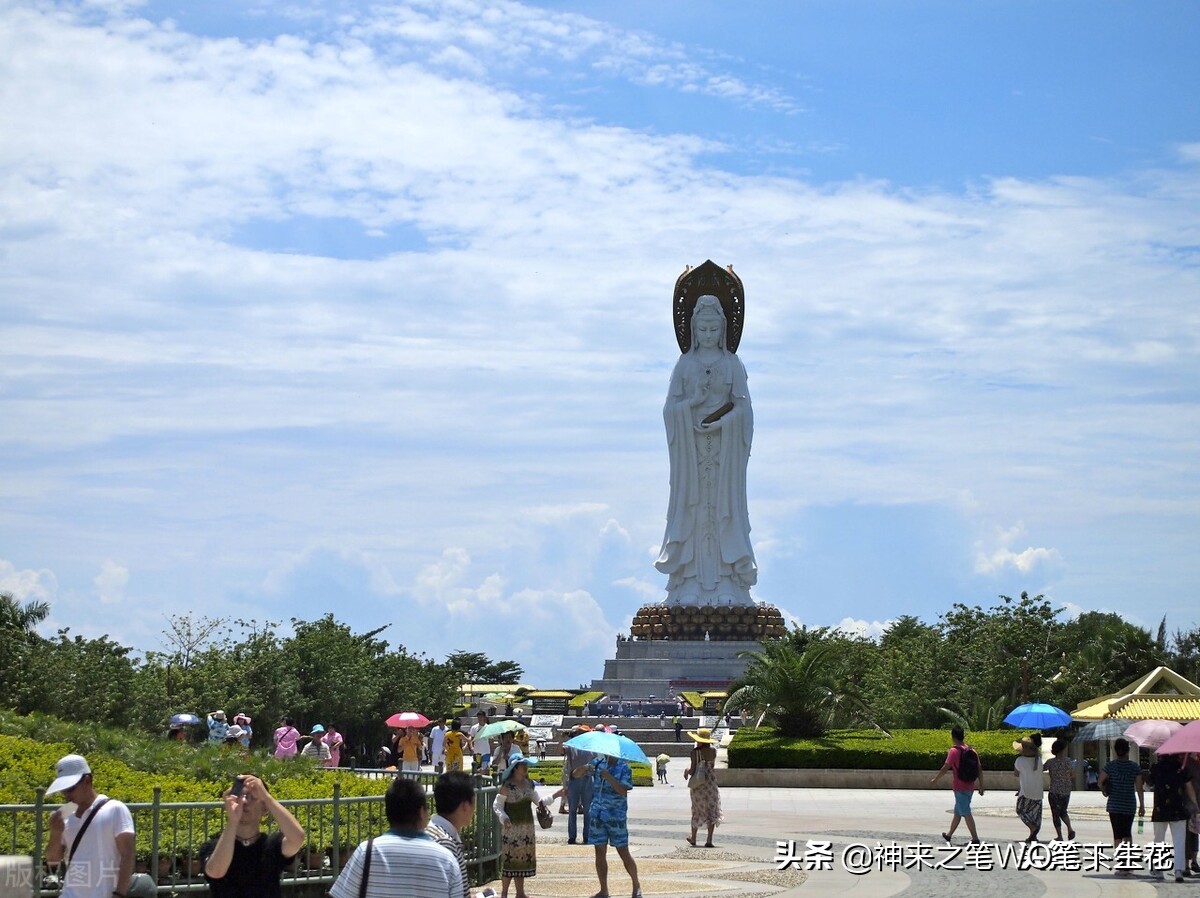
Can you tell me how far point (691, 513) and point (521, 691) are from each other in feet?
27.5

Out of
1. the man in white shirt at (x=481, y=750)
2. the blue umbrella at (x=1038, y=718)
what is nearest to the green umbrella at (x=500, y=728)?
the man in white shirt at (x=481, y=750)

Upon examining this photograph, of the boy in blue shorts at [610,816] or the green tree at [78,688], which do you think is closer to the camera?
the boy in blue shorts at [610,816]

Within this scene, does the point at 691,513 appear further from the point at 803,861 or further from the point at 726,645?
the point at 803,861

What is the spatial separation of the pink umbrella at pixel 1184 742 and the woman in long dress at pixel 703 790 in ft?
14.5

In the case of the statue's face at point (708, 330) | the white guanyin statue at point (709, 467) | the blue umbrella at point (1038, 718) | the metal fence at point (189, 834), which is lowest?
the metal fence at point (189, 834)

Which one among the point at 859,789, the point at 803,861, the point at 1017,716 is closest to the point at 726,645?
the point at 859,789

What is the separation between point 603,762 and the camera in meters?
13.7

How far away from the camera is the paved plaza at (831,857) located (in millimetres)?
13648

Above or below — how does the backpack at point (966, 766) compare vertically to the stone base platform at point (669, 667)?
below

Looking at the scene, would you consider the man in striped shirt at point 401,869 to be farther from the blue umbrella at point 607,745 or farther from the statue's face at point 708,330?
the statue's face at point 708,330

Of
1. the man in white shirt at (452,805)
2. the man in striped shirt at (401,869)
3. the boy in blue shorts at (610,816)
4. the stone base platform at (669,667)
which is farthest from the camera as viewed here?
the stone base platform at (669,667)

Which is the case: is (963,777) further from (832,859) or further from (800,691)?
(800,691)

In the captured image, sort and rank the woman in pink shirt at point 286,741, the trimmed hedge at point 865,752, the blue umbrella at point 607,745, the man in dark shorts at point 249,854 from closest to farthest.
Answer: the man in dark shorts at point 249,854 < the blue umbrella at point 607,745 < the woman in pink shirt at point 286,741 < the trimmed hedge at point 865,752

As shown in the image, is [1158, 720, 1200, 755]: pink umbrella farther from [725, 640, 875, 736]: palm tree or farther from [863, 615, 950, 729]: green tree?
[863, 615, 950, 729]: green tree
